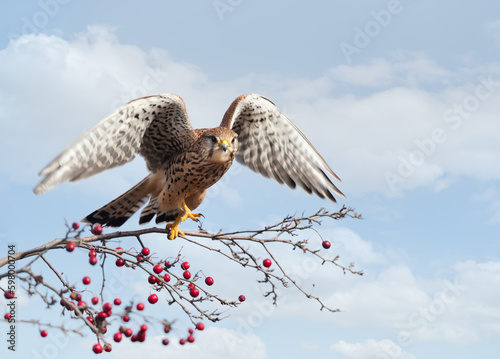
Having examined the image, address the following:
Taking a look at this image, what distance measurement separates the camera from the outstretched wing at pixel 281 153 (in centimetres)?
573

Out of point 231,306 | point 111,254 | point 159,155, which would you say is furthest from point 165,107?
point 231,306

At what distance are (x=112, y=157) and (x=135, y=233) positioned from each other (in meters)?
0.72

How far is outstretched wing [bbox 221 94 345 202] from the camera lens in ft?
18.8

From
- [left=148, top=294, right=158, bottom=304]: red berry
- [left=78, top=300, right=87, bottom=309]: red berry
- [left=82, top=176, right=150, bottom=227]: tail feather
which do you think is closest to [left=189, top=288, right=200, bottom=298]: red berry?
[left=148, top=294, right=158, bottom=304]: red berry

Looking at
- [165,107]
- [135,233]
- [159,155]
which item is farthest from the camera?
[159,155]

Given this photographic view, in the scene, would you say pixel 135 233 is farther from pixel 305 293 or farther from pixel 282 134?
pixel 282 134

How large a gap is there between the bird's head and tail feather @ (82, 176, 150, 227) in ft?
2.74

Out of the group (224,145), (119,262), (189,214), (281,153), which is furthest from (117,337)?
(281,153)

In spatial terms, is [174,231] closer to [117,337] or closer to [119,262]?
[119,262]

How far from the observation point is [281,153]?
587cm

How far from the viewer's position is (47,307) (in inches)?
133

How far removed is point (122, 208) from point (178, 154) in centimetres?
85

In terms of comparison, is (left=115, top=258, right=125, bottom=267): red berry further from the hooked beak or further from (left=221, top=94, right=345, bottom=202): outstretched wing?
(left=221, top=94, right=345, bottom=202): outstretched wing

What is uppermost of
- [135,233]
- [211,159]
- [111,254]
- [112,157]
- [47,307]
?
[211,159]
